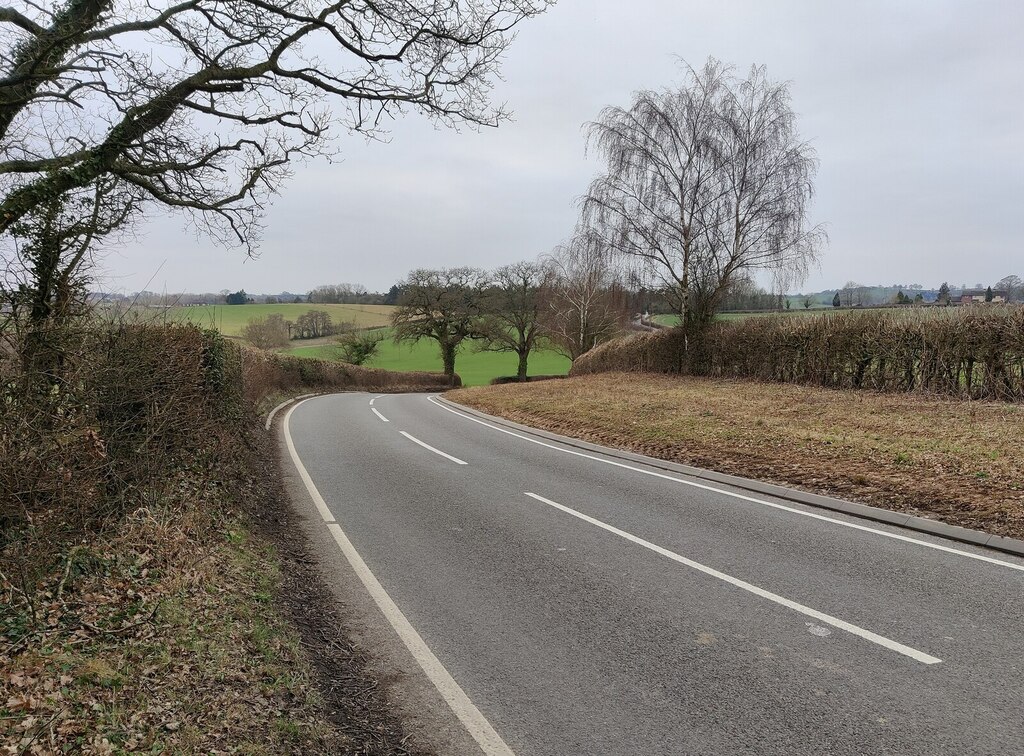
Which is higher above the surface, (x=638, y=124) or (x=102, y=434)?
(x=638, y=124)

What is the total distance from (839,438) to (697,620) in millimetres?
7173

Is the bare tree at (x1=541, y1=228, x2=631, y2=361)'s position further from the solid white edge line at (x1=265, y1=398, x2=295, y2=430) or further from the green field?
the solid white edge line at (x1=265, y1=398, x2=295, y2=430)

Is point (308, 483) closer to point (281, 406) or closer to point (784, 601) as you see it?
point (784, 601)

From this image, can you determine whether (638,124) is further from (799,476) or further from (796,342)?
(799,476)

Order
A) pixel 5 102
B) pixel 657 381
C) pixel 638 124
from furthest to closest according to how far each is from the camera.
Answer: pixel 638 124
pixel 657 381
pixel 5 102

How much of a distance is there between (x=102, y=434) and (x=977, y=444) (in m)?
11.4

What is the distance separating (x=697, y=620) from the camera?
4.52 metres

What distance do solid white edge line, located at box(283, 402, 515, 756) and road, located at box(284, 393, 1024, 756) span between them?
0.09 ft

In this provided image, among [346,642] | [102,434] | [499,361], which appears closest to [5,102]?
[102,434]

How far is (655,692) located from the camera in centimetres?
362

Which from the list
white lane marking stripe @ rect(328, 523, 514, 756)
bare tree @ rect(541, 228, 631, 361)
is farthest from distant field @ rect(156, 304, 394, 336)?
white lane marking stripe @ rect(328, 523, 514, 756)

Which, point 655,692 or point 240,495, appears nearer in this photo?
point 655,692

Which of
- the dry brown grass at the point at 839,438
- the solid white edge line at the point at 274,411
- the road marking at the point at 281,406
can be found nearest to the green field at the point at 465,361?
the road marking at the point at 281,406

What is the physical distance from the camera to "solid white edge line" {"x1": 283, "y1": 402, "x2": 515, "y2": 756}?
3256mm
